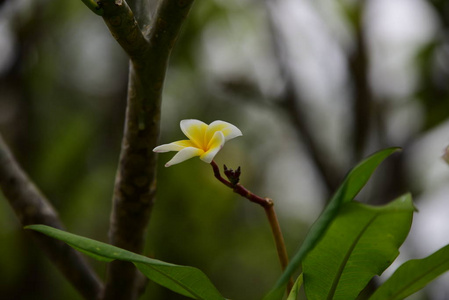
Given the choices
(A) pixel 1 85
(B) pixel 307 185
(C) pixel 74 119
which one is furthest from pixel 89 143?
(B) pixel 307 185

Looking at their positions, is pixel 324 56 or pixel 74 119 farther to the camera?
pixel 74 119

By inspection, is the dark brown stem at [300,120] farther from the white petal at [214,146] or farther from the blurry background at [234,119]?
the white petal at [214,146]

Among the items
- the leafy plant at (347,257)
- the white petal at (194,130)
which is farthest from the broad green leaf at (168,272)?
the white petal at (194,130)

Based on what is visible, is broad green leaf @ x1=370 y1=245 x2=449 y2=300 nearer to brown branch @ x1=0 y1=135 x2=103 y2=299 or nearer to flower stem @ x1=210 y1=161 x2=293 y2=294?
flower stem @ x1=210 y1=161 x2=293 y2=294

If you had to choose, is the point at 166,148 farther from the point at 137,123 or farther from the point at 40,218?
the point at 40,218

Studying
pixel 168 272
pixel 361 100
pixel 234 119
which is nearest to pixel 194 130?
pixel 168 272

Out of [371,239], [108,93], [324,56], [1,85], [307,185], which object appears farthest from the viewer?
[307,185]

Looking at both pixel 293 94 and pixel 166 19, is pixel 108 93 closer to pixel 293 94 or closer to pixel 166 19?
pixel 293 94
